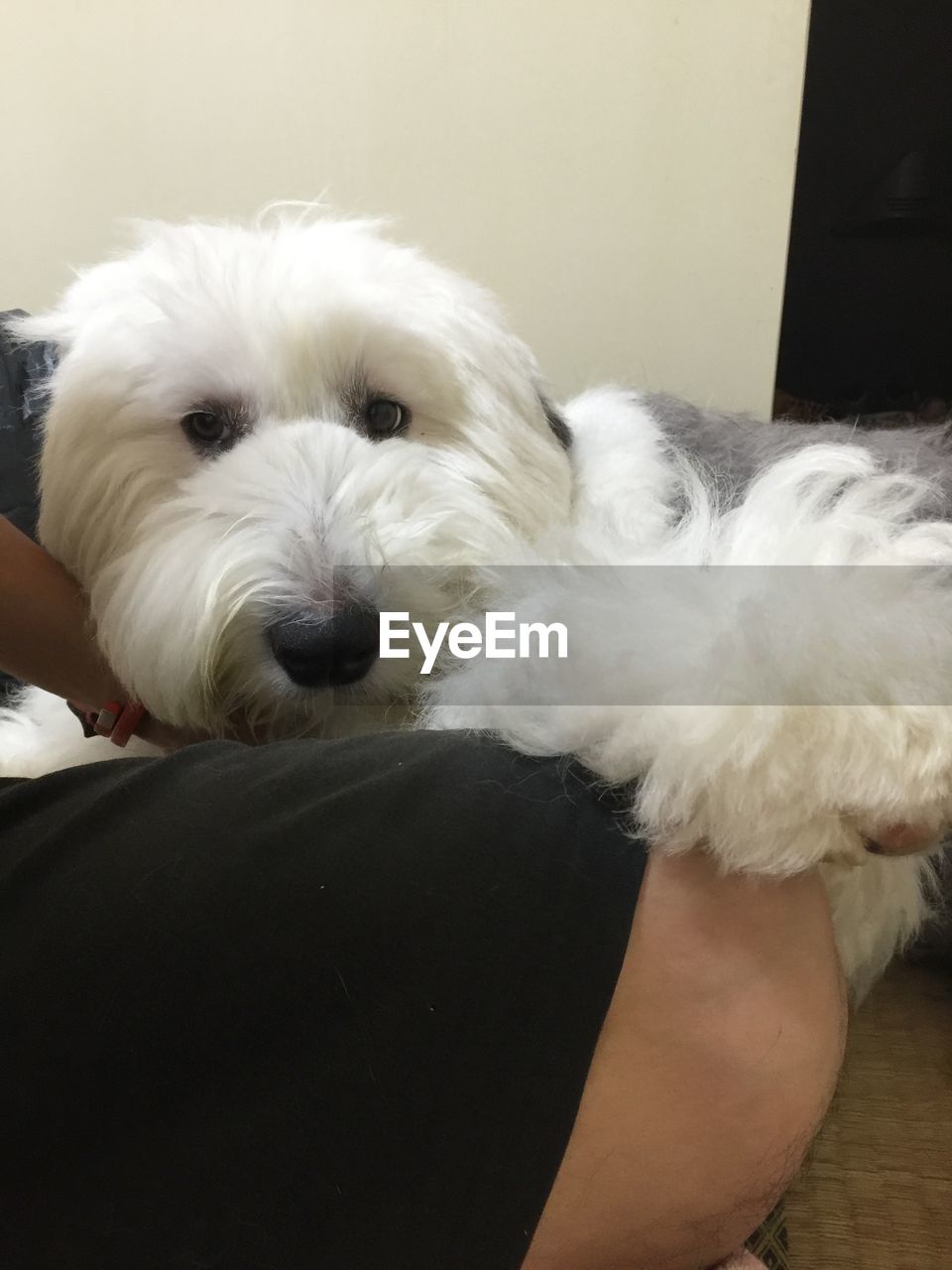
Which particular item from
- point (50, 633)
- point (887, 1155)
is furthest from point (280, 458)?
point (887, 1155)

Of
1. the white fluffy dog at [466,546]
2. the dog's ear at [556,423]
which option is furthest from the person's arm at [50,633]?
the dog's ear at [556,423]

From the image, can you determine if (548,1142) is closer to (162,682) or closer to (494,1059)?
(494,1059)

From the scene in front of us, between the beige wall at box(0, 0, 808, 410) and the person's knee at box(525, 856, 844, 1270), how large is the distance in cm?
105

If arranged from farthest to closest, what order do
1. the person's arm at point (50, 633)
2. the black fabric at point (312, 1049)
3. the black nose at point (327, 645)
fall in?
the person's arm at point (50, 633), the black nose at point (327, 645), the black fabric at point (312, 1049)

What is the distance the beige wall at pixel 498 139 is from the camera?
121 centimetres

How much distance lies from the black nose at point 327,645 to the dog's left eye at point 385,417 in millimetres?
252

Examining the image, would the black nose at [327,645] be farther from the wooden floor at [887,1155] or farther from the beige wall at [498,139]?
the beige wall at [498,139]

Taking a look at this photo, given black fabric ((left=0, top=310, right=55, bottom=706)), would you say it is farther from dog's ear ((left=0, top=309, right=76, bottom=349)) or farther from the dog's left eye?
the dog's left eye

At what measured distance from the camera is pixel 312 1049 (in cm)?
46

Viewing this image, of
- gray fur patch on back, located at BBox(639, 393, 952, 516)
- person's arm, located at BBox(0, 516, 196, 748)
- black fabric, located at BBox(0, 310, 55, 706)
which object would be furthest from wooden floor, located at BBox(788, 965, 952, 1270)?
black fabric, located at BBox(0, 310, 55, 706)

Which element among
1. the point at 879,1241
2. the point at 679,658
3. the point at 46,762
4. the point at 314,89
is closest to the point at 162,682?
the point at 46,762

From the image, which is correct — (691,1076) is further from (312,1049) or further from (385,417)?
(385,417)

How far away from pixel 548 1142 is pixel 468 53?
51.4 inches

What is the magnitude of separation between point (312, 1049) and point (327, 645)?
0.87 ft
